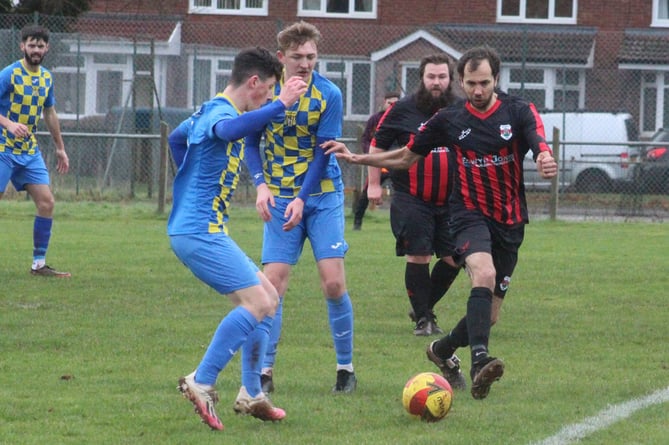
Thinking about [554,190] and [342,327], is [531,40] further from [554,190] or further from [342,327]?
[342,327]

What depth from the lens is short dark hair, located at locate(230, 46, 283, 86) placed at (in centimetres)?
589

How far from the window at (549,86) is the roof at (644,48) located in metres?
1.65

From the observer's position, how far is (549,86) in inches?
1041

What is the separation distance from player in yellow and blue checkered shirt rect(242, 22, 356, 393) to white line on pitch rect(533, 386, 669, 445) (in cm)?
140

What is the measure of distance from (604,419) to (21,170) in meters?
7.08

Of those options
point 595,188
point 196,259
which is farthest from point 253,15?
point 196,259

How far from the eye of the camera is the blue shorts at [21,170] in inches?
447

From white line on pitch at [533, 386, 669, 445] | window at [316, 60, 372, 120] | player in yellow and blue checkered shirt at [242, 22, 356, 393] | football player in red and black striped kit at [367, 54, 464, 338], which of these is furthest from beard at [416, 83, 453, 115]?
window at [316, 60, 372, 120]

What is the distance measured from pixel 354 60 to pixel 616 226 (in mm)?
8743

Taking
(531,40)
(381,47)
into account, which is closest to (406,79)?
(381,47)

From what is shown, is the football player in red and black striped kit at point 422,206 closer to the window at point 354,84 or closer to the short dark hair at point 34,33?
the short dark hair at point 34,33

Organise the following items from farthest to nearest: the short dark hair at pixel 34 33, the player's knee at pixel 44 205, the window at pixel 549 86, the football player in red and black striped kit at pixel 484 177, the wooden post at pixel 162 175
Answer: the window at pixel 549 86 < the wooden post at pixel 162 175 < the player's knee at pixel 44 205 < the short dark hair at pixel 34 33 < the football player in red and black striped kit at pixel 484 177

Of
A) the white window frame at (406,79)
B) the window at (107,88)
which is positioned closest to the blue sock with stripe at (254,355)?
the window at (107,88)

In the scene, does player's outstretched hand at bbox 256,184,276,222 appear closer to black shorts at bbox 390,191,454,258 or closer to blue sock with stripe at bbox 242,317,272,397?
blue sock with stripe at bbox 242,317,272,397
